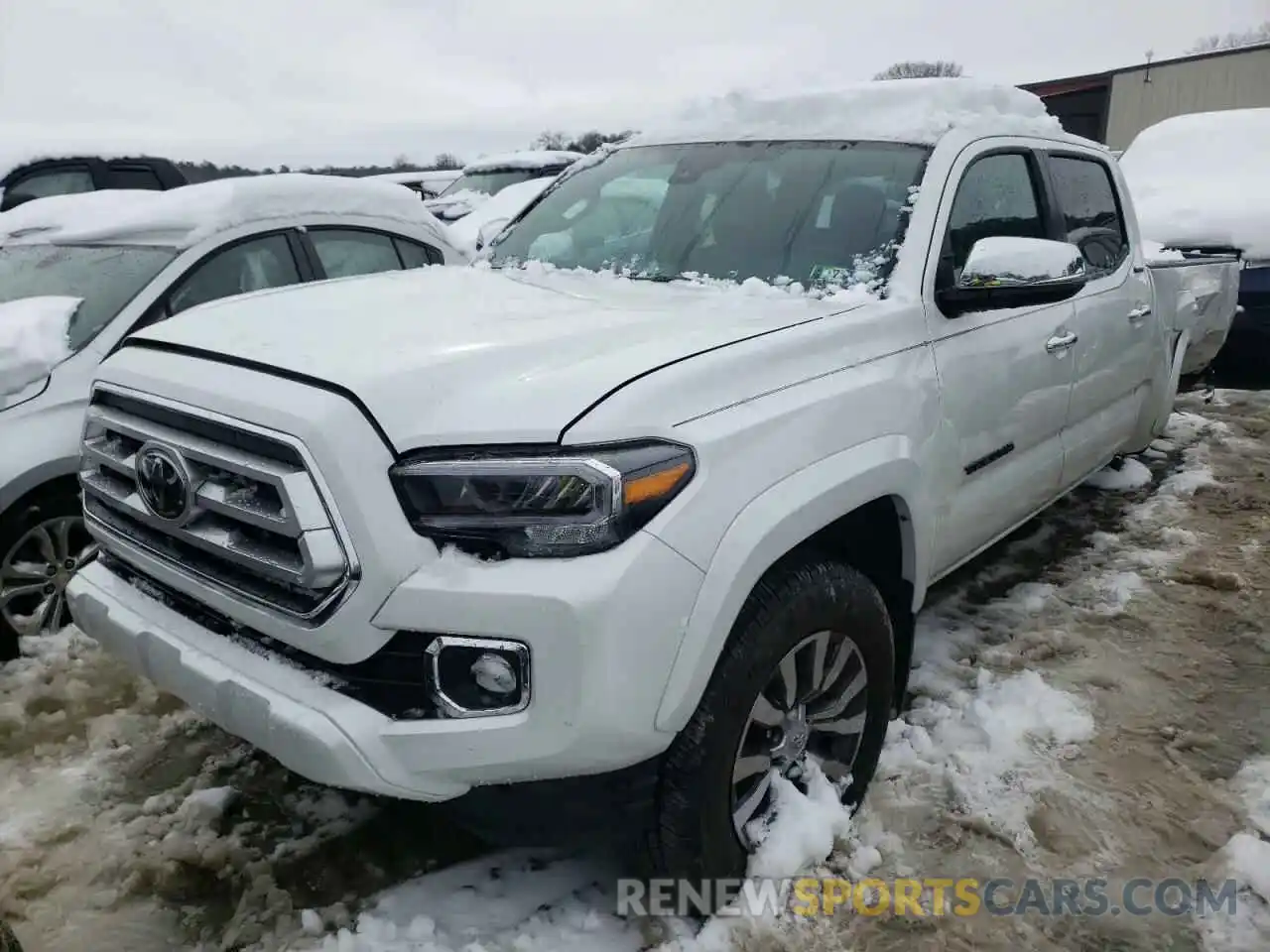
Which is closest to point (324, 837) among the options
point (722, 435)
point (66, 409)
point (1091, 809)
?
point (722, 435)

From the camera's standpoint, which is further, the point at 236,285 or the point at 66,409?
the point at 236,285

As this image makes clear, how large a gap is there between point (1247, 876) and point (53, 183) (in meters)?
9.47

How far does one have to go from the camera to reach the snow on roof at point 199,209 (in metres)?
4.03

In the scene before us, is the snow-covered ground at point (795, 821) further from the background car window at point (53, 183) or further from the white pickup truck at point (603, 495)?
the background car window at point (53, 183)

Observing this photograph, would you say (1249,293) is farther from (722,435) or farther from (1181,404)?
(722,435)

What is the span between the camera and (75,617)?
98.3 inches

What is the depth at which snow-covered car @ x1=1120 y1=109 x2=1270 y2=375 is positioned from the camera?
5777mm

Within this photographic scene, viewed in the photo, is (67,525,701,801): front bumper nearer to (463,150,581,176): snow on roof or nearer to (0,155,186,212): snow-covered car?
(0,155,186,212): snow-covered car

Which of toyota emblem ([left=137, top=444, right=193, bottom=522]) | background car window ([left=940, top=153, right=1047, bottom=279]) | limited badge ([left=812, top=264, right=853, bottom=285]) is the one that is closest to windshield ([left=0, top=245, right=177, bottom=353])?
toyota emblem ([left=137, top=444, right=193, bottom=522])

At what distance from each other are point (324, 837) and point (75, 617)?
87cm

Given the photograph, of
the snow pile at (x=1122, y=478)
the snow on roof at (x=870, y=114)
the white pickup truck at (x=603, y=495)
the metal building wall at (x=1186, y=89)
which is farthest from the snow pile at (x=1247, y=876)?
the metal building wall at (x=1186, y=89)

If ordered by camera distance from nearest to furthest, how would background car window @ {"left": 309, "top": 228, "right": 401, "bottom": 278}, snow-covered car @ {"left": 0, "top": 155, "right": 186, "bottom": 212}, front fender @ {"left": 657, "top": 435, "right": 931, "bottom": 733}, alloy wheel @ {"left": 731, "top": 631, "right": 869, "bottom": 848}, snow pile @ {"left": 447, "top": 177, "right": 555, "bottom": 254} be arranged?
front fender @ {"left": 657, "top": 435, "right": 931, "bottom": 733} < alloy wheel @ {"left": 731, "top": 631, "right": 869, "bottom": 848} < background car window @ {"left": 309, "top": 228, "right": 401, "bottom": 278} < snow-covered car @ {"left": 0, "top": 155, "right": 186, "bottom": 212} < snow pile @ {"left": 447, "top": 177, "right": 555, "bottom": 254}

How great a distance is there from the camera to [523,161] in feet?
42.3

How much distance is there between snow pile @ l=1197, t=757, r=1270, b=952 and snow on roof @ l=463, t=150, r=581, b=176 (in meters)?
11.3
